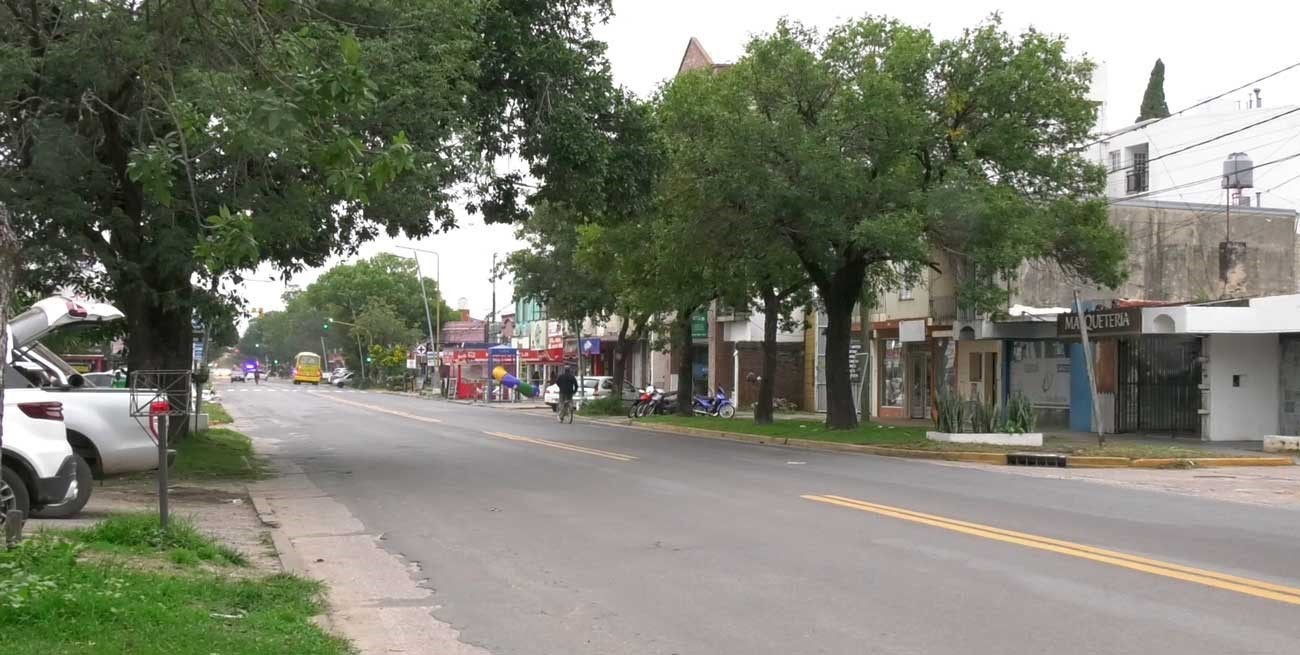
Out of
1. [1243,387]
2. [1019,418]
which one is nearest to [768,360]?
[1019,418]

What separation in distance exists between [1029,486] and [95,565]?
12487 mm

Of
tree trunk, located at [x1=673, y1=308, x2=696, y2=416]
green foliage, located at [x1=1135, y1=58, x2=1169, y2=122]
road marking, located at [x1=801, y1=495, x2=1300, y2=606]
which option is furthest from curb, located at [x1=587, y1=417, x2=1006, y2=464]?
green foliage, located at [x1=1135, y1=58, x2=1169, y2=122]

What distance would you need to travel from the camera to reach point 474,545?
35.8 feet

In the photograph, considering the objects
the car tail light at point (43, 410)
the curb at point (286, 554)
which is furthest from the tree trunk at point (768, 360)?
the car tail light at point (43, 410)

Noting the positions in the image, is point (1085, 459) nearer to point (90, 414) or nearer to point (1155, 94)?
point (90, 414)

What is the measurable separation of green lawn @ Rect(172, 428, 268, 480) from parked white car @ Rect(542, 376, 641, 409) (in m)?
21.5

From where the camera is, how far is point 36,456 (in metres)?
10.3

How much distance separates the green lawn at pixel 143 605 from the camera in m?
5.89

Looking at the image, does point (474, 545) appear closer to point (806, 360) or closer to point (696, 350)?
point (806, 360)

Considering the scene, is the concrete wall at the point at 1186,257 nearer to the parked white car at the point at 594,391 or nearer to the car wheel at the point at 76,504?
the parked white car at the point at 594,391

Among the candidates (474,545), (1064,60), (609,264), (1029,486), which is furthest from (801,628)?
(609,264)

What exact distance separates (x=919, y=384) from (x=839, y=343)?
36.1 ft

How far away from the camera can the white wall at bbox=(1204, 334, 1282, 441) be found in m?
26.1

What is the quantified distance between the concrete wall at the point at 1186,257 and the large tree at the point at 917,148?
640 centimetres
